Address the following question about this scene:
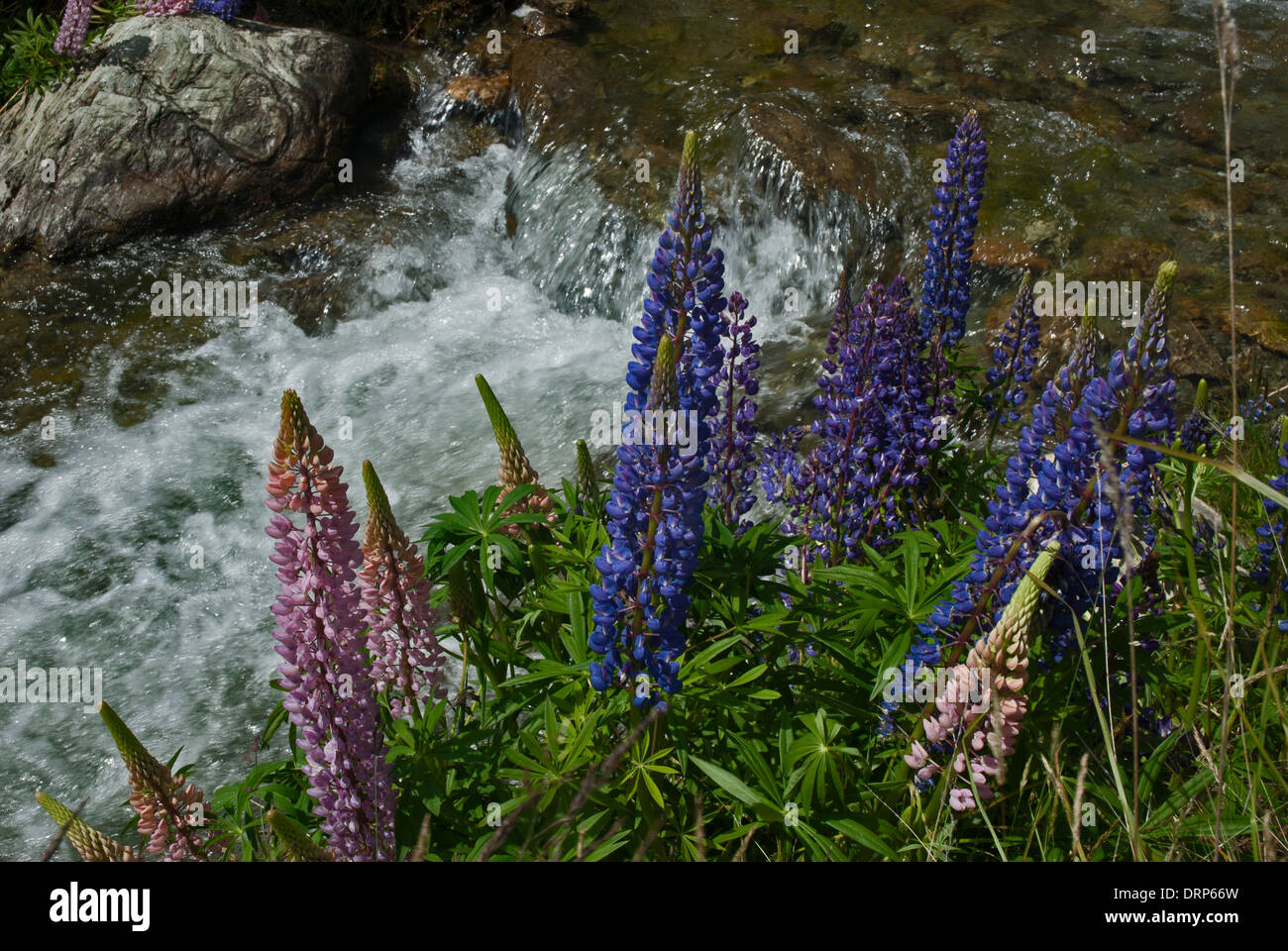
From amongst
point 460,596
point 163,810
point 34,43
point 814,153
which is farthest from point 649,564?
point 34,43

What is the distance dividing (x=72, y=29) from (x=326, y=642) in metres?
8.99

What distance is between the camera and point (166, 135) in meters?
8.98

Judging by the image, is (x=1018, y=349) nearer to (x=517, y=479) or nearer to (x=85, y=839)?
(x=517, y=479)

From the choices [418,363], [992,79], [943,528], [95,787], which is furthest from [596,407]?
[992,79]

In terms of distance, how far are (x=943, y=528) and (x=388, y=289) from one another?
252 inches

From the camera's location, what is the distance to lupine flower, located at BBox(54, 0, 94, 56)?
357 inches

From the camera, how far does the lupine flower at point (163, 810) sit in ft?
7.91

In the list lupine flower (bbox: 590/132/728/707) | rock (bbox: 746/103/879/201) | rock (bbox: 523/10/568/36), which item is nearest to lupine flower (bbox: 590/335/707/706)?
lupine flower (bbox: 590/132/728/707)

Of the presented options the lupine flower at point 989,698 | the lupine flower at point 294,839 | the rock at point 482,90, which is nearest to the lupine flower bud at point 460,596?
the lupine flower at point 294,839

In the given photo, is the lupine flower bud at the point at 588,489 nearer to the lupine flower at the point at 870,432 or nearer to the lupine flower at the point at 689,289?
the lupine flower at the point at 689,289

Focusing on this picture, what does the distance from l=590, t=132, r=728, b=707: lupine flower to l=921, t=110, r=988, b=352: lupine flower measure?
5.02 ft

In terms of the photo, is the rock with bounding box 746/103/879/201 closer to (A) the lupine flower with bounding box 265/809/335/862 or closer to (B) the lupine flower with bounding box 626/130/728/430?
(B) the lupine flower with bounding box 626/130/728/430

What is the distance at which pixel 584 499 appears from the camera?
129 inches
